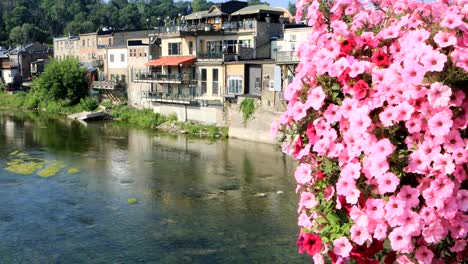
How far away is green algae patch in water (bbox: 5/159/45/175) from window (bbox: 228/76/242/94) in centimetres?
1685

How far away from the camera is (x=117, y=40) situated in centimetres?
6650

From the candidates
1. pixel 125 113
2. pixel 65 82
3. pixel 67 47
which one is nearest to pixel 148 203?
pixel 125 113

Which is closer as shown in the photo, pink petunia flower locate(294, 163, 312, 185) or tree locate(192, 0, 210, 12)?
pink petunia flower locate(294, 163, 312, 185)

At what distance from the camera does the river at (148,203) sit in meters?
16.5

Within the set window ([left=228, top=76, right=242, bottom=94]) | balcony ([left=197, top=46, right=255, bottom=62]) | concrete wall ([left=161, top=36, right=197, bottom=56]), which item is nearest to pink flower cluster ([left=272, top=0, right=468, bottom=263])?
window ([left=228, top=76, right=242, bottom=94])

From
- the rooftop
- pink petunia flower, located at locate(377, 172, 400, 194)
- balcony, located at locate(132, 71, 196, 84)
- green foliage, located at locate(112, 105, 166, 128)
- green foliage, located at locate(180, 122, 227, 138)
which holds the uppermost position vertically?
the rooftop

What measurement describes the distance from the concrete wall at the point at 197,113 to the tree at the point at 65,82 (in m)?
15.1

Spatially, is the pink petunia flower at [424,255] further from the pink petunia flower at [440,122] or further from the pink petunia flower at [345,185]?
the pink petunia flower at [440,122]

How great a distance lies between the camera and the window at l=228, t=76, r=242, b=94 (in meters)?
41.1

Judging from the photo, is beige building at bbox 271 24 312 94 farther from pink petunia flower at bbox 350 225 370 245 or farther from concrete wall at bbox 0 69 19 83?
concrete wall at bbox 0 69 19 83

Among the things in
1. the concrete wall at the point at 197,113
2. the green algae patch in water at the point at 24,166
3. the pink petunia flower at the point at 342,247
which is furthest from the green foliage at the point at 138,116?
the pink petunia flower at the point at 342,247

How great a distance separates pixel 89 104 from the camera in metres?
54.6

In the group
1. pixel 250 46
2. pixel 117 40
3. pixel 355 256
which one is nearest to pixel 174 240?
pixel 355 256

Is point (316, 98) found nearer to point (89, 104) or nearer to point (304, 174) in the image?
point (304, 174)
